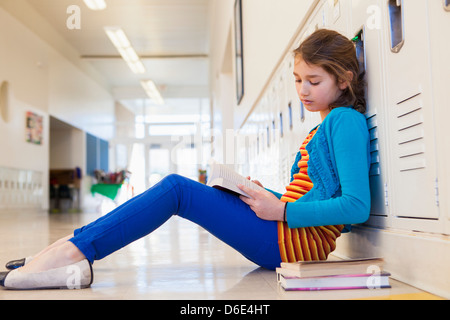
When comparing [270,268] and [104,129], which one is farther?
[104,129]

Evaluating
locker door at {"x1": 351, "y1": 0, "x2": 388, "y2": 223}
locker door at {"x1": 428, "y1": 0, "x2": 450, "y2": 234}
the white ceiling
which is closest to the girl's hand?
locker door at {"x1": 351, "y1": 0, "x2": 388, "y2": 223}

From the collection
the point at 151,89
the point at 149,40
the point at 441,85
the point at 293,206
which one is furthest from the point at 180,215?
the point at 151,89

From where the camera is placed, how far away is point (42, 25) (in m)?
8.84

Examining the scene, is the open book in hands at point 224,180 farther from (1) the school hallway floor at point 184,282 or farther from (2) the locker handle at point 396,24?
(2) the locker handle at point 396,24

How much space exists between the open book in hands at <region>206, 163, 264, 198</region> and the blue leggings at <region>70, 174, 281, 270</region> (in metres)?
0.03

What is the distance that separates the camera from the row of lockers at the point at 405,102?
40.0 inches

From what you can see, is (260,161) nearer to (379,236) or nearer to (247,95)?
(247,95)

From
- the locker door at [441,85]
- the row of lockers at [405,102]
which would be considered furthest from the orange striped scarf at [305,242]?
the locker door at [441,85]

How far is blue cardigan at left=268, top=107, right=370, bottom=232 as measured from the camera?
47.6 inches

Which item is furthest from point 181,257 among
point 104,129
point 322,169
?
point 104,129

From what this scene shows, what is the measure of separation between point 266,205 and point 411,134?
405 millimetres

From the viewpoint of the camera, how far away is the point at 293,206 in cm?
126

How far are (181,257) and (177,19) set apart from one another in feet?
24.8

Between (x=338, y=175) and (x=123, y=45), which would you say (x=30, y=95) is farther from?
(x=338, y=175)
